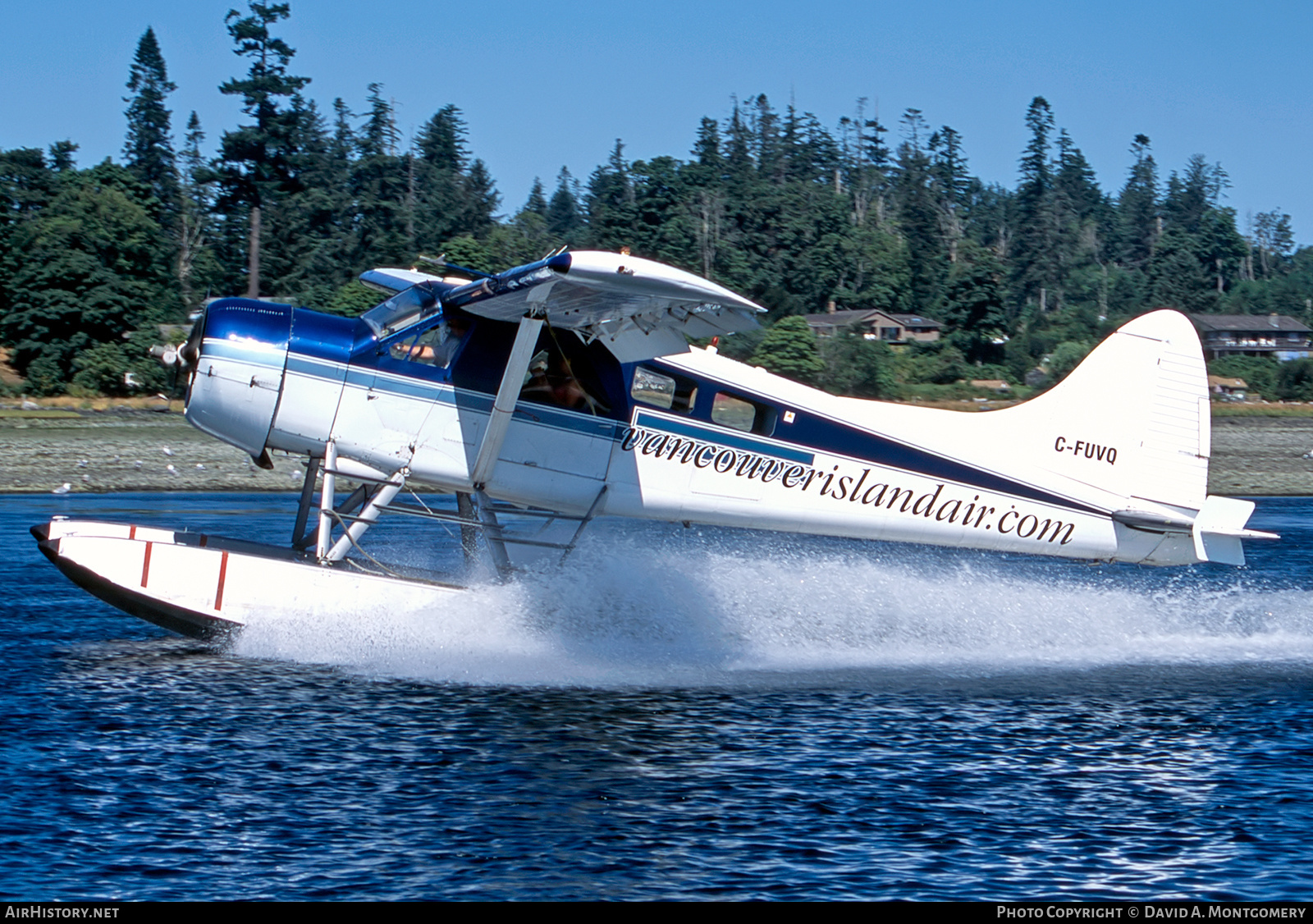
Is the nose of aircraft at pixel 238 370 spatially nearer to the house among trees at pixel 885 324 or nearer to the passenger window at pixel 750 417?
the passenger window at pixel 750 417

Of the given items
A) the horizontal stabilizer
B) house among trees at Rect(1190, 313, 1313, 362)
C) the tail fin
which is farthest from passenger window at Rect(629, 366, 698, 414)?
house among trees at Rect(1190, 313, 1313, 362)

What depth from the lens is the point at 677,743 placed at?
8.88 m

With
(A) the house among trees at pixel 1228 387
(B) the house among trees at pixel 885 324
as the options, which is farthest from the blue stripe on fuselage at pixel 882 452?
(B) the house among trees at pixel 885 324

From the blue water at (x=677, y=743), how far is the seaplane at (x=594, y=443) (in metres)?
0.76

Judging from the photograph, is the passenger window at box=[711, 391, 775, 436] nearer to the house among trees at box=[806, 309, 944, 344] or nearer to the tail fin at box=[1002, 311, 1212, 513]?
the tail fin at box=[1002, 311, 1212, 513]

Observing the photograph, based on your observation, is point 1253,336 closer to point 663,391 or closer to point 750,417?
point 750,417

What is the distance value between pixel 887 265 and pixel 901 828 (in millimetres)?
87192

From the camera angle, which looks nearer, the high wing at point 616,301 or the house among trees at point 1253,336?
the high wing at point 616,301

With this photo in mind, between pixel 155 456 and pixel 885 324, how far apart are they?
200ft

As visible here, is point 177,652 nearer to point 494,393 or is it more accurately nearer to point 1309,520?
point 494,393

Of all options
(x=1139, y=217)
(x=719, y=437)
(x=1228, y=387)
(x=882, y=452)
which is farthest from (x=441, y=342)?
(x=1139, y=217)

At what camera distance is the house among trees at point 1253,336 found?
8569 centimetres

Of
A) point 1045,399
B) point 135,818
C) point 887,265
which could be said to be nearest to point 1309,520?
point 1045,399

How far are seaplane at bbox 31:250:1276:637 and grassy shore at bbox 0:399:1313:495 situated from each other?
14971mm
